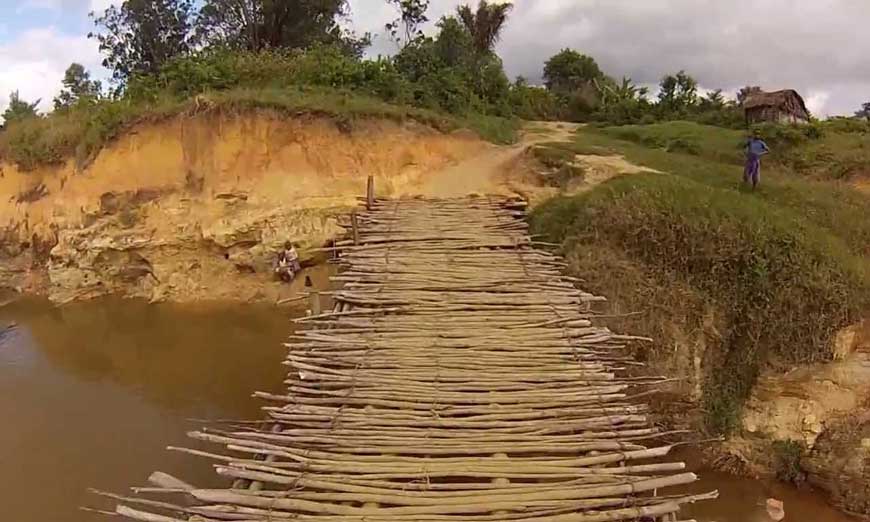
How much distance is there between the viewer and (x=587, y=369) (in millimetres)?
5777

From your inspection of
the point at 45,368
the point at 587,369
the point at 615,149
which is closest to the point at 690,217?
the point at 587,369

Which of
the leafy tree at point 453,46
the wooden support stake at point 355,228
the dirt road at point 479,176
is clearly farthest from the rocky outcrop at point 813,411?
the leafy tree at point 453,46

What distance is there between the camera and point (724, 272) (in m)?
8.89

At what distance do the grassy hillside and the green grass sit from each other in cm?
535

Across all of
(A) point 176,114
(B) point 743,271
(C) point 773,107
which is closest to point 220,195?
(A) point 176,114

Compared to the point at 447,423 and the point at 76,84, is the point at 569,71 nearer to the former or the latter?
the point at 76,84

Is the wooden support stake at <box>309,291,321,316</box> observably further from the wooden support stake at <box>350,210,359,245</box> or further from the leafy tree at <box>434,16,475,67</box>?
the leafy tree at <box>434,16,475,67</box>

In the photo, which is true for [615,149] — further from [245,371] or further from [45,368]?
[45,368]

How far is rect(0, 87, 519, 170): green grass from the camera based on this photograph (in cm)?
1402

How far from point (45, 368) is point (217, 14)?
12.2 m

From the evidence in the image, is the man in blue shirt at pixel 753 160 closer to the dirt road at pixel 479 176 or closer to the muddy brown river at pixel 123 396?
the dirt road at pixel 479 176

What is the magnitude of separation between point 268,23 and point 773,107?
13.5 m

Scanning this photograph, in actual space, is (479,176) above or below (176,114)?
below

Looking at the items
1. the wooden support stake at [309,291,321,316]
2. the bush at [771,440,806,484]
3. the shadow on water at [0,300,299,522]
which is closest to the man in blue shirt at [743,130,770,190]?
the bush at [771,440,806,484]
